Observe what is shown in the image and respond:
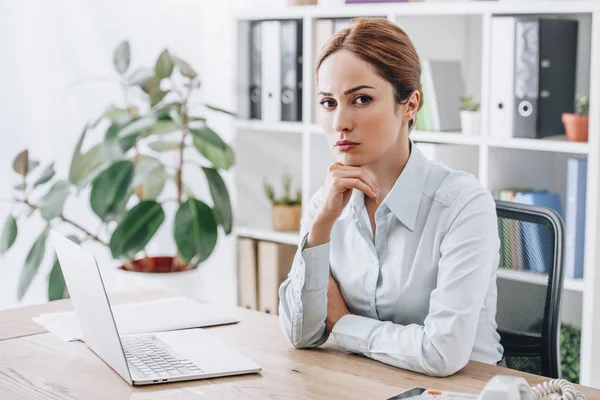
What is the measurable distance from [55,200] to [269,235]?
0.84 metres

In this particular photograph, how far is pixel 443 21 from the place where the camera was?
3.25 metres

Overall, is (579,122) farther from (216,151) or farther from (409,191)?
(216,151)

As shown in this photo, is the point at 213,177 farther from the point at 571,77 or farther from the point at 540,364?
the point at 540,364

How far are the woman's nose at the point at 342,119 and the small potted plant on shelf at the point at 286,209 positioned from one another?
1.78 metres

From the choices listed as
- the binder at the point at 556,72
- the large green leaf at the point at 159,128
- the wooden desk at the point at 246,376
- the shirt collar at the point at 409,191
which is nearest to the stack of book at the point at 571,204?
the binder at the point at 556,72

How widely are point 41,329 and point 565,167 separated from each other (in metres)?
1.92

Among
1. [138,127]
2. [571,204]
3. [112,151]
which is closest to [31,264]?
[112,151]

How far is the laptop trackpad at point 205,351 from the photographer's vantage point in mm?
1542

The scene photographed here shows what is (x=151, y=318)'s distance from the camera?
185 cm

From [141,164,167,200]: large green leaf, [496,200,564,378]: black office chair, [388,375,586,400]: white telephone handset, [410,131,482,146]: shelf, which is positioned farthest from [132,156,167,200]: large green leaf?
[388,375,586,400]: white telephone handset

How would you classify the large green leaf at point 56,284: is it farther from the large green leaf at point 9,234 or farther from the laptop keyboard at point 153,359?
the laptop keyboard at point 153,359

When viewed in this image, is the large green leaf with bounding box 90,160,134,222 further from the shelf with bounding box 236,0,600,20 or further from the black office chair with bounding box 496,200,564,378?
the black office chair with bounding box 496,200,564,378

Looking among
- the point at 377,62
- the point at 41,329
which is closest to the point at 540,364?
the point at 377,62

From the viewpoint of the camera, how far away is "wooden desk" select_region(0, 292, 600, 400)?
1.43 m
